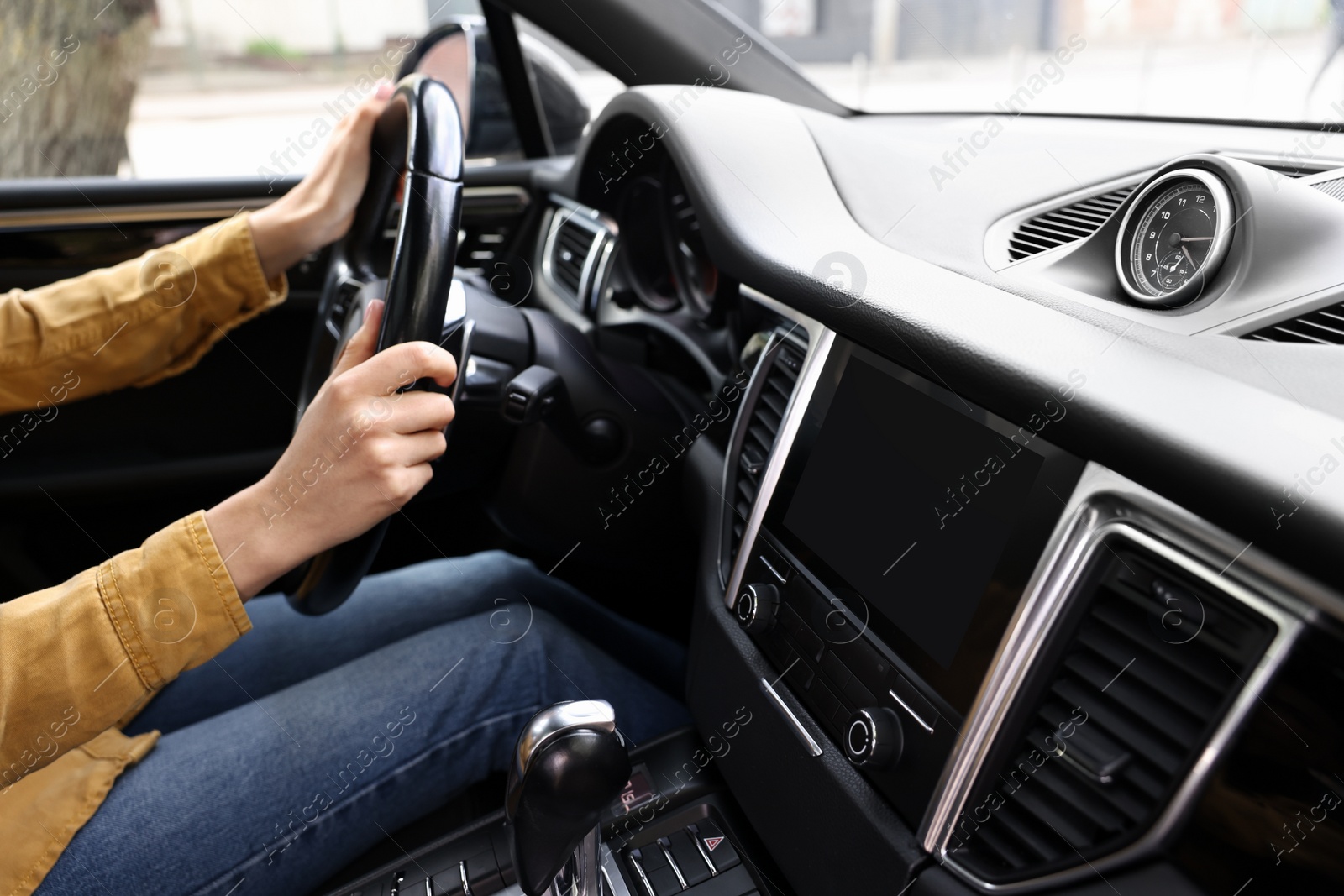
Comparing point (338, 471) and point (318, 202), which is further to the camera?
point (318, 202)

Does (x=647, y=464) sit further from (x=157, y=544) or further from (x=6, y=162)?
(x=6, y=162)

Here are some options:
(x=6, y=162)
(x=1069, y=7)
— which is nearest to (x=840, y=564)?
(x=1069, y=7)

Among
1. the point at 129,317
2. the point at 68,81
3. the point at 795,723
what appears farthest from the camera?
the point at 68,81

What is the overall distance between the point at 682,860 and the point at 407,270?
1.79ft

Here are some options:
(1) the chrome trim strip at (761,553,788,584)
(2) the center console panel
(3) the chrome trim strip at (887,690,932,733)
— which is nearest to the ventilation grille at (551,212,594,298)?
(1) the chrome trim strip at (761,553,788,584)

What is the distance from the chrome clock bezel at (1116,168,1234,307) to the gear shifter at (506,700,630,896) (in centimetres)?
47

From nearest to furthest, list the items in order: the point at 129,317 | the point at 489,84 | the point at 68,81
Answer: the point at 129,317 < the point at 68,81 < the point at 489,84

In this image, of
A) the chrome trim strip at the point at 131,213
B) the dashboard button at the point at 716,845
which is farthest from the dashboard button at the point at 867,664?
the chrome trim strip at the point at 131,213

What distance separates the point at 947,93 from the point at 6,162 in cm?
151

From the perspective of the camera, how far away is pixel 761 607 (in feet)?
2.73

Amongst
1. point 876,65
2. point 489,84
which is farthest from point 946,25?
point 489,84

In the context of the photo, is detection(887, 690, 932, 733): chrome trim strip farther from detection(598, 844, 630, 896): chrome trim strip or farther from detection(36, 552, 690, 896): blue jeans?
detection(36, 552, 690, 896): blue jeans

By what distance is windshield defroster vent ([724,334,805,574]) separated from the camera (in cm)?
89

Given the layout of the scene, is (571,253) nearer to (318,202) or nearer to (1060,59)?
(318,202)
